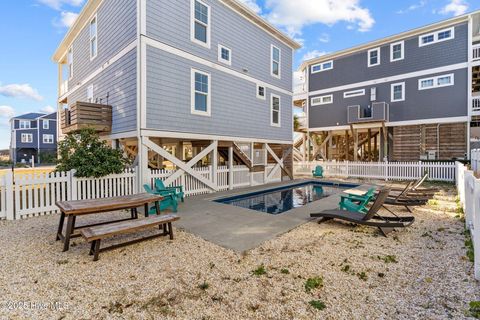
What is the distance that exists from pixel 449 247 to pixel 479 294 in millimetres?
1733

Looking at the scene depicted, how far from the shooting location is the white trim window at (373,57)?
58.5 feet

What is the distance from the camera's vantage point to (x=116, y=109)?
9539mm

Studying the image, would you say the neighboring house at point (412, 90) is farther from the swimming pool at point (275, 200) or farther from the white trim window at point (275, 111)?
the swimming pool at point (275, 200)

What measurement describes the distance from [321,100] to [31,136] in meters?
41.9

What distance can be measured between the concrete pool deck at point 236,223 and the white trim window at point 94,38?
29.5 feet

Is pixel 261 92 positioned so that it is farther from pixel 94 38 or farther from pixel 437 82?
pixel 437 82

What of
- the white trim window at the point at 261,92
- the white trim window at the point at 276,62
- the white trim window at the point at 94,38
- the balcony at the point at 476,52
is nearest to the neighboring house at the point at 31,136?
the white trim window at the point at 94,38

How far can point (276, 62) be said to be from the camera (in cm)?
1425

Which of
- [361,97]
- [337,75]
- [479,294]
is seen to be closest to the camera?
[479,294]

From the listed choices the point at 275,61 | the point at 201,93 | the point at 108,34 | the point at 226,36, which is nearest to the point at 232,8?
the point at 226,36

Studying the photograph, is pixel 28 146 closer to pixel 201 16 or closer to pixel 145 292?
pixel 201 16

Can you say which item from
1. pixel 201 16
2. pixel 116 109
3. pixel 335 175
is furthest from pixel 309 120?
pixel 116 109

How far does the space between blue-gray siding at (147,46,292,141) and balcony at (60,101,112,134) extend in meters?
2.95

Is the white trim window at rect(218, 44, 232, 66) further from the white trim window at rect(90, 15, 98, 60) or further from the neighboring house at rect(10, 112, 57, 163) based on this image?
the neighboring house at rect(10, 112, 57, 163)
